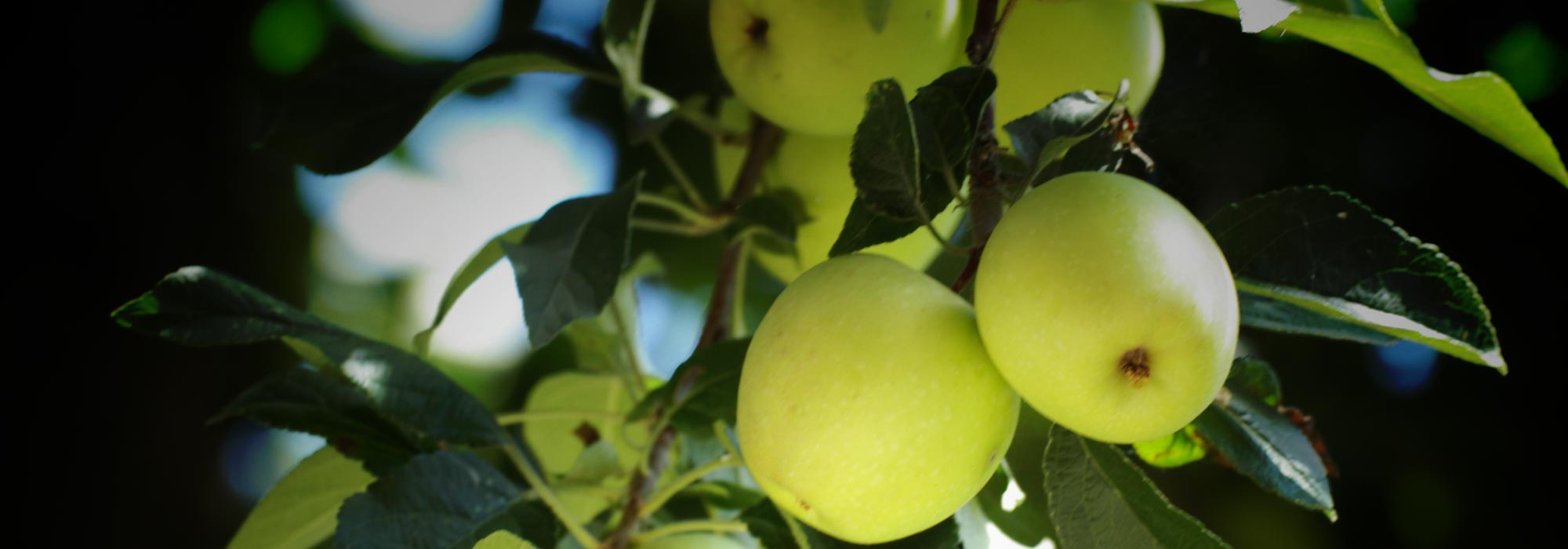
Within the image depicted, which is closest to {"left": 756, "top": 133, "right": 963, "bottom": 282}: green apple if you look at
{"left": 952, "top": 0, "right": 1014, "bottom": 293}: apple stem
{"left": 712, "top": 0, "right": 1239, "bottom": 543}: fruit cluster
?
{"left": 952, "top": 0, "right": 1014, "bottom": 293}: apple stem

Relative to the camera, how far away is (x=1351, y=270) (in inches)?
21.6

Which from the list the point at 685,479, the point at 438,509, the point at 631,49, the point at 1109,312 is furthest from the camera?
the point at 631,49

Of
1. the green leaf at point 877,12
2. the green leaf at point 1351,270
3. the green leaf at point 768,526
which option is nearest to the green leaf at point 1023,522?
the green leaf at point 768,526

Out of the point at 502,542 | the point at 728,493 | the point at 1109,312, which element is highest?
the point at 1109,312

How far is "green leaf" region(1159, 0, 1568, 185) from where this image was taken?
492 millimetres

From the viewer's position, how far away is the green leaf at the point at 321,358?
0.63 metres

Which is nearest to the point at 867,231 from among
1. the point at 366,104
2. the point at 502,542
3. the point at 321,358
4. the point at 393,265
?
the point at 502,542

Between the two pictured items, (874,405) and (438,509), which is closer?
(874,405)

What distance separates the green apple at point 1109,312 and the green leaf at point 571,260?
A: 0.29 meters

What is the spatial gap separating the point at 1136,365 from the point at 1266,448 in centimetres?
23

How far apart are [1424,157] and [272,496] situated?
54.1 inches

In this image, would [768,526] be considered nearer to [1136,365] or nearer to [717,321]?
[717,321]

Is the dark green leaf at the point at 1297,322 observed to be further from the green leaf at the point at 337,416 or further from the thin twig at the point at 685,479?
the green leaf at the point at 337,416

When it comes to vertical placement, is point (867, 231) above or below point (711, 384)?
above
